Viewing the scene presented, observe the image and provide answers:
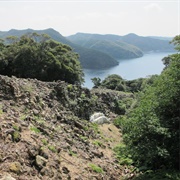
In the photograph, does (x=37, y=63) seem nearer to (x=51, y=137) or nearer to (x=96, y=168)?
(x=51, y=137)

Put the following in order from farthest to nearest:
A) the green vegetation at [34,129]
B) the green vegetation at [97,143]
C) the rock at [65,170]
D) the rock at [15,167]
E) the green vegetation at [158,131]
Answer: the green vegetation at [97,143]
the green vegetation at [34,129]
the green vegetation at [158,131]
the rock at [65,170]
the rock at [15,167]

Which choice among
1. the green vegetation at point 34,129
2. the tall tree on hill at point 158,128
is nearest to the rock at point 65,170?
the green vegetation at point 34,129

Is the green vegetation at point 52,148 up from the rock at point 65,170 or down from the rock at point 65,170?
up

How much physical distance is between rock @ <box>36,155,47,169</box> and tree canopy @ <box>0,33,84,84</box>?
2636cm

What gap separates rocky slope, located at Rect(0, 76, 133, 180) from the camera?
9188 mm

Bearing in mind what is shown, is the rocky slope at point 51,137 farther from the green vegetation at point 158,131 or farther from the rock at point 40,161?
the green vegetation at point 158,131

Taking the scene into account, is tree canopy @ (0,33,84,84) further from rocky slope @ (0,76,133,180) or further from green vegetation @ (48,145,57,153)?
green vegetation @ (48,145,57,153)

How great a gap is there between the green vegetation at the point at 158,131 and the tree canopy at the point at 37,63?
2535 cm

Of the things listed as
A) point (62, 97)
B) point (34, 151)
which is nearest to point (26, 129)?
point (34, 151)

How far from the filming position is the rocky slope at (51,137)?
9188mm

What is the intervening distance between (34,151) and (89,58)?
162830 millimetres

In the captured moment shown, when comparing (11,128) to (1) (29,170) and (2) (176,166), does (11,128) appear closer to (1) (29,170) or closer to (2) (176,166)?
(1) (29,170)

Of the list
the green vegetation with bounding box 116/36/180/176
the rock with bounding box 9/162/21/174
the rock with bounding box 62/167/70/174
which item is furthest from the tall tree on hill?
the rock with bounding box 9/162/21/174

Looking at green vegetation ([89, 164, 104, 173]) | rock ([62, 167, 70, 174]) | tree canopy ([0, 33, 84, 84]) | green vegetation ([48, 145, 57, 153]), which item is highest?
tree canopy ([0, 33, 84, 84])
